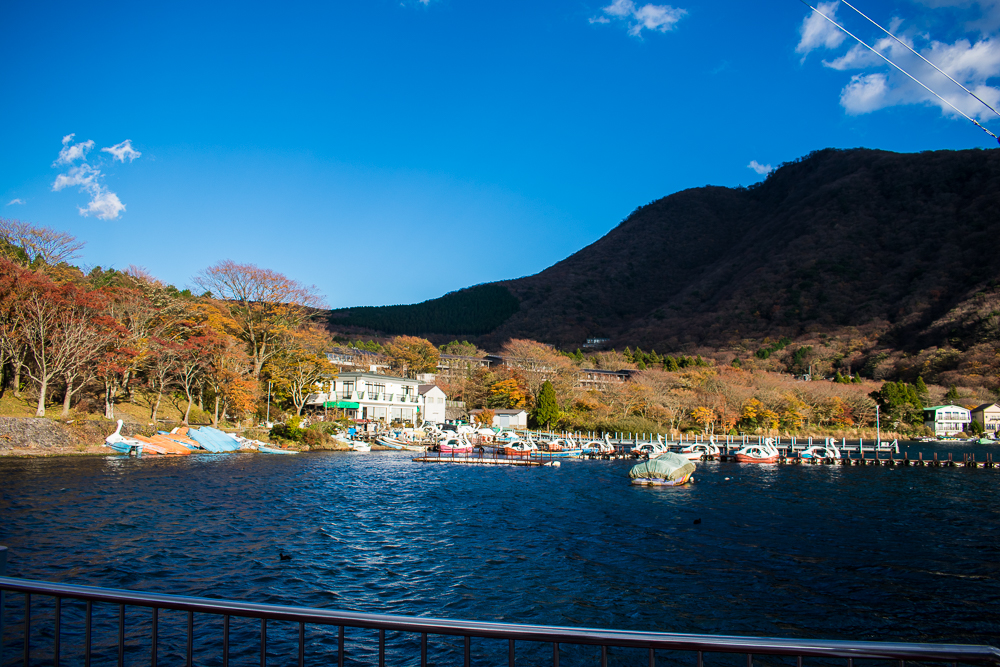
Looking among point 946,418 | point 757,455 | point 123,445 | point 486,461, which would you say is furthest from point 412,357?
point 946,418

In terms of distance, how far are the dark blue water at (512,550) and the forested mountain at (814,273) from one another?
3310 inches

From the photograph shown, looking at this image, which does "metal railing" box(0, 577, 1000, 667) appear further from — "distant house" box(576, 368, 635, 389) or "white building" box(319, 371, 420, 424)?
"distant house" box(576, 368, 635, 389)

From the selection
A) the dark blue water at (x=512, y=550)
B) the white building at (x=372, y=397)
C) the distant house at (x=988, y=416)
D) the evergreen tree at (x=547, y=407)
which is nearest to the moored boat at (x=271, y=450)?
the dark blue water at (x=512, y=550)

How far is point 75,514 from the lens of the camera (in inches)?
640

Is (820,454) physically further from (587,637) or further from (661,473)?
(587,637)

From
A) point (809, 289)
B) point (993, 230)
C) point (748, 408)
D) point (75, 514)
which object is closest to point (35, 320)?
point (75, 514)

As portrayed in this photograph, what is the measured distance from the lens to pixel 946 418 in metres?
72.0

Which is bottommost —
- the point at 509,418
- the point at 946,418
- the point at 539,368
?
the point at 946,418

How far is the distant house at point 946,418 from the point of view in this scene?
235ft

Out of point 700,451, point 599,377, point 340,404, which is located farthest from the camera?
point 599,377

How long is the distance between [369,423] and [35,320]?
2769 cm

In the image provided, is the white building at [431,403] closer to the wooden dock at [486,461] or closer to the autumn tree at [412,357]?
the autumn tree at [412,357]

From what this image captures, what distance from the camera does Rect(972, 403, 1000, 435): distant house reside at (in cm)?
7381

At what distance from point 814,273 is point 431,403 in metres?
105
